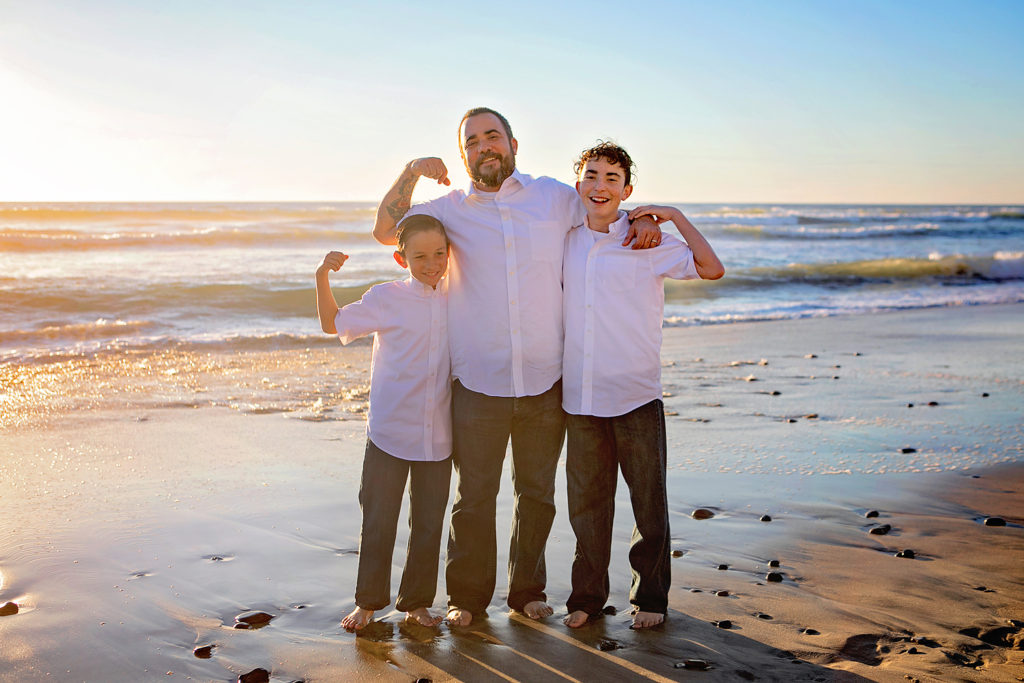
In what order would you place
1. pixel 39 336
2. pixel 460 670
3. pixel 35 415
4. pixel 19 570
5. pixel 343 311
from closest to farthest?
pixel 460 670 → pixel 343 311 → pixel 19 570 → pixel 35 415 → pixel 39 336

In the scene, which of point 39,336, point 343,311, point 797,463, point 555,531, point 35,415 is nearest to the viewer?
point 343,311

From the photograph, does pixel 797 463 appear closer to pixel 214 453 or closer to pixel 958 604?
pixel 958 604

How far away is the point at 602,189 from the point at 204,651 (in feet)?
7.63

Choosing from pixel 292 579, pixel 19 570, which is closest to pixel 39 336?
pixel 19 570

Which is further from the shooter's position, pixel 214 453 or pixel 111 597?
pixel 214 453

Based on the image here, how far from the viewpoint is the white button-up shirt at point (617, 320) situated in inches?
131

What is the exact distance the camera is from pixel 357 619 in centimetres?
329

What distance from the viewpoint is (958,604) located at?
11.3 ft

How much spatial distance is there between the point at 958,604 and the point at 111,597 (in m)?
3.54

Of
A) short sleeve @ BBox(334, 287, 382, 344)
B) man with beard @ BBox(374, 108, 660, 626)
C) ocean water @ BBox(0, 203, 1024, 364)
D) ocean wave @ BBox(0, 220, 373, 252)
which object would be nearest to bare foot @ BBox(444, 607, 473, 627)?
man with beard @ BBox(374, 108, 660, 626)

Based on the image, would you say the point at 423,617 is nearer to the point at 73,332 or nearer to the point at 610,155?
the point at 610,155

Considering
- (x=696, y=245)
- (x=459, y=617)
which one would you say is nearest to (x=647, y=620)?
(x=459, y=617)

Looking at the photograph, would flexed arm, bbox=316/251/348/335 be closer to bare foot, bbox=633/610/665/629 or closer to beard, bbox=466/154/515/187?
beard, bbox=466/154/515/187

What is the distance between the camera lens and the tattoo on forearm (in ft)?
11.7
